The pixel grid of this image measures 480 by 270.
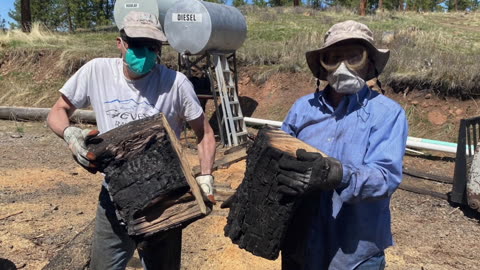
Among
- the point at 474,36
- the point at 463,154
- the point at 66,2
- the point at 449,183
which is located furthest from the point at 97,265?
the point at 66,2

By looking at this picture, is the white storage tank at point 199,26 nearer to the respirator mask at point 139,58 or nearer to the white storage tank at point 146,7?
the white storage tank at point 146,7

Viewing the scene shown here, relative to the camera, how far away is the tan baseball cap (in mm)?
2279

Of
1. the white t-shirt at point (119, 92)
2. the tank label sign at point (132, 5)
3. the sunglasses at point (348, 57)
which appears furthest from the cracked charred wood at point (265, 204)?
the tank label sign at point (132, 5)

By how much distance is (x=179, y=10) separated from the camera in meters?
8.03

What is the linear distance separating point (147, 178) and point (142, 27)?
2.82 feet

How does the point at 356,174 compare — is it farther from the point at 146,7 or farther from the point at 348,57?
the point at 146,7

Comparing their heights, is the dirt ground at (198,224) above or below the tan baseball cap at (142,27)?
below

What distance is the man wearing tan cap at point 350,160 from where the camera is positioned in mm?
1678

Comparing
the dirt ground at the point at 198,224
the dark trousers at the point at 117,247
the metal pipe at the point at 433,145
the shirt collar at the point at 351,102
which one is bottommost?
the dirt ground at the point at 198,224

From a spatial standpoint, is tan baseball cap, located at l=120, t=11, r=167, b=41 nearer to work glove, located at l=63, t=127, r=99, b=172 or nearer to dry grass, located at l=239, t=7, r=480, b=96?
work glove, located at l=63, t=127, r=99, b=172

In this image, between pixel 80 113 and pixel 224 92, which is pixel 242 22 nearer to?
pixel 224 92

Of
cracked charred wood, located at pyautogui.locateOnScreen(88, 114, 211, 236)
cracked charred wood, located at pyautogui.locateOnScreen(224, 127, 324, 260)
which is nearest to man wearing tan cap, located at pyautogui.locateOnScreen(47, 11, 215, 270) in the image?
cracked charred wood, located at pyautogui.locateOnScreen(88, 114, 211, 236)

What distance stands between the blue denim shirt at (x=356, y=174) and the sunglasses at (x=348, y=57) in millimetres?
122

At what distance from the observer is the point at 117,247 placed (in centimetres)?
256
